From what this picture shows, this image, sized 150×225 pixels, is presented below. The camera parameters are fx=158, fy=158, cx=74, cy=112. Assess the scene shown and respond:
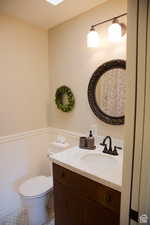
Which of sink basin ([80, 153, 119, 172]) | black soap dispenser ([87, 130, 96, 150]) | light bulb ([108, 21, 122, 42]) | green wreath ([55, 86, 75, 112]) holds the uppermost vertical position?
light bulb ([108, 21, 122, 42])

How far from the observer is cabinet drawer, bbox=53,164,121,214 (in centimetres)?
108

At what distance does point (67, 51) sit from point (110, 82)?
752 mm

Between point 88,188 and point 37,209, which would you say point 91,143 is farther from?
point 37,209

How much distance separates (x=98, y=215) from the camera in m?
1.18

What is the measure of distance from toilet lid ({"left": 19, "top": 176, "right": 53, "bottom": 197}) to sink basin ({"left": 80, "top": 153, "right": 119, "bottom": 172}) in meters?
0.60

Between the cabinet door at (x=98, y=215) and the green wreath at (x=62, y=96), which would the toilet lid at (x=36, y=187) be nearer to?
the cabinet door at (x=98, y=215)

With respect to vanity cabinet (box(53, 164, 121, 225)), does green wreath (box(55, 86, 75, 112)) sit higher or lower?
higher

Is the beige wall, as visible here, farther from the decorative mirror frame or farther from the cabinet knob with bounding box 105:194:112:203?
the cabinet knob with bounding box 105:194:112:203

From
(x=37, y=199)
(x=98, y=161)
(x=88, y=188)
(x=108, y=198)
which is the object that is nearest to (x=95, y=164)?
(x=98, y=161)

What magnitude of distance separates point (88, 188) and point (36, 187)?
0.82 m

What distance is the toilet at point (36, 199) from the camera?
1.68 meters

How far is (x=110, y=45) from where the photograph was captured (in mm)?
1599

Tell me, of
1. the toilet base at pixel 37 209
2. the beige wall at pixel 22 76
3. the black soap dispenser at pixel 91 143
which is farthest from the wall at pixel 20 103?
the black soap dispenser at pixel 91 143

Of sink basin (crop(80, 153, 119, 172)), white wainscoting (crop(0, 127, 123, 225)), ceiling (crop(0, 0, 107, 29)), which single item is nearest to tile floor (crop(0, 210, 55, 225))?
white wainscoting (crop(0, 127, 123, 225))
